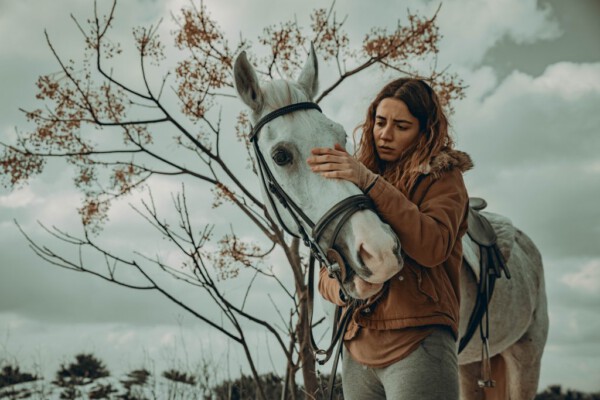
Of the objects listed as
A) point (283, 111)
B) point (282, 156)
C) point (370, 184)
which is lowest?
point (370, 184)

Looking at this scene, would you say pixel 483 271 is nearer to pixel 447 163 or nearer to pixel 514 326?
pixel 514 326

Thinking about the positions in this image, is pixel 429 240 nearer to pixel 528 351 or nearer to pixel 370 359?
pixel 370 359

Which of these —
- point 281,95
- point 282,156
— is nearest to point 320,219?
point 282,156

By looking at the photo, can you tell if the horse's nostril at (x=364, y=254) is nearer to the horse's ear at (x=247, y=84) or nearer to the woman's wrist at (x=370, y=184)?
the woman's wrist at (x=370, y=184)

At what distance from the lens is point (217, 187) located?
4.82 meters

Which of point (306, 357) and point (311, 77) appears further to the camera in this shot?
point (306, 357)

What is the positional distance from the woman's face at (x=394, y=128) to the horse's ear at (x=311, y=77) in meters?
0.40

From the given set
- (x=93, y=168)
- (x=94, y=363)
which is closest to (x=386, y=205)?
(x=93, y=168)

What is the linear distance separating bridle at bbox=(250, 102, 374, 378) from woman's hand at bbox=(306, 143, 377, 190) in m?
0.08

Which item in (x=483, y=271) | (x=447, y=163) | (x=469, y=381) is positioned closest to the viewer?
(x=447, y=163)

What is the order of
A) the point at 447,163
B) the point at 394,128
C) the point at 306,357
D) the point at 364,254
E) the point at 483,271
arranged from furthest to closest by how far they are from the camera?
the point at 306,357 → the point at 483,271 → the point at 394,128 → the point at 447,163 → the point at 364,254

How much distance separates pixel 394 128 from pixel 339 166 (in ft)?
1.01

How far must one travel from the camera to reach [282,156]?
1900mm

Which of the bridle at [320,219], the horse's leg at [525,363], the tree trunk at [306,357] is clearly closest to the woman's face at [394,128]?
the bridle at [320,219]
